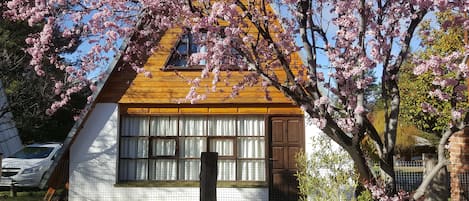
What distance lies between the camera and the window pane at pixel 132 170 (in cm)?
1128

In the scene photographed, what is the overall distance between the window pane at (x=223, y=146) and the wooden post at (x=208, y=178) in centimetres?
568

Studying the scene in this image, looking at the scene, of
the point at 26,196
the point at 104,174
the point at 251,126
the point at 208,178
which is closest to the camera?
the point at 208,178

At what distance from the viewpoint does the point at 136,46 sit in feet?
26.5

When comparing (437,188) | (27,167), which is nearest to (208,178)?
(437,188)

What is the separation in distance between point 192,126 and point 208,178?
19.4ft

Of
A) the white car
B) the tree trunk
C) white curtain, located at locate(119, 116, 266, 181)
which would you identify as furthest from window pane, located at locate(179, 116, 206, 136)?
the white car

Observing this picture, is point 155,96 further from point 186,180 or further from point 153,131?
point 186,180

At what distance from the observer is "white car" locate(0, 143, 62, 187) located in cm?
1427

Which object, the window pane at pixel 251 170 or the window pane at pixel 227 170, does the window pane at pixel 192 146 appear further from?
the window pane at pixel 251 170

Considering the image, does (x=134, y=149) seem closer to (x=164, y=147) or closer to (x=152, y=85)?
(x=164, y=147)

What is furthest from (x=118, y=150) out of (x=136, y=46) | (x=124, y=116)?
(x=136, y=46)

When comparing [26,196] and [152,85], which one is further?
[26,196]

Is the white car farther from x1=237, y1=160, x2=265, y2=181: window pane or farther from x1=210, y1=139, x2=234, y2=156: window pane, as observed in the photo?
x1=237, y1=160, x2=265, y2=181: window pane

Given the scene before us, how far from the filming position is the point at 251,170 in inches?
438
